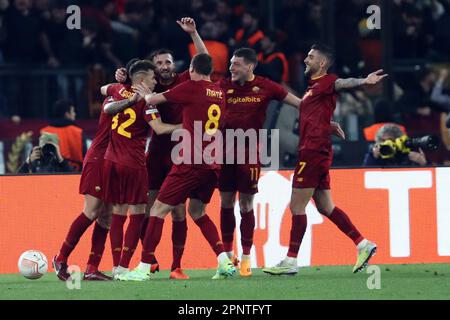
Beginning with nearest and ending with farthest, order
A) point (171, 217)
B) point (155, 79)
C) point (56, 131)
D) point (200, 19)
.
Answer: point (155, 79) → point (171, 217) → point (56, 131) → point (200, 19)

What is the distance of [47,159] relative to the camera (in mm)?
15961

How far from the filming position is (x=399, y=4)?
21703mm

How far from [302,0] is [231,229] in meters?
8.26

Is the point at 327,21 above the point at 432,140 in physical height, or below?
above

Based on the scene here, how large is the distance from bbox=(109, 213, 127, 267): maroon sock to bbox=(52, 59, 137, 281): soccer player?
0.15 meters

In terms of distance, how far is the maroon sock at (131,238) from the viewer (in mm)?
13180

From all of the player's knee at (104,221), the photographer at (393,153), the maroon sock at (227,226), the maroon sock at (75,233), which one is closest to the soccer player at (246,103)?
the maroon sock at (227,226)

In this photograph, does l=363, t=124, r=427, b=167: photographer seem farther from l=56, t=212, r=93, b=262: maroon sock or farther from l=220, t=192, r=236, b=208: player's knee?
l=56, t=212, r=93, b=262: maroon sock

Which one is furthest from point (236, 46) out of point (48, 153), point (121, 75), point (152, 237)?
point (152, 237)

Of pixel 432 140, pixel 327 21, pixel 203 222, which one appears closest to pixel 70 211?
pixel 203 222

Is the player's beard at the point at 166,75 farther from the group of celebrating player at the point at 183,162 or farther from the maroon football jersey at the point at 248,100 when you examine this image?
the maroon football jersey at the point at 248,100

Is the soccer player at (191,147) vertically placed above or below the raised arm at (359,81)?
below

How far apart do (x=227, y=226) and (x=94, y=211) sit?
1321 mm

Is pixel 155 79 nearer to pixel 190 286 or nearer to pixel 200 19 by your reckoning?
pixel 190 286
